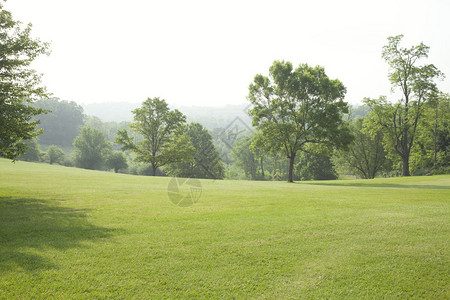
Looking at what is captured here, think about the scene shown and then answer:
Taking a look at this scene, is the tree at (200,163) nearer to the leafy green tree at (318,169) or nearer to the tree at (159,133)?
the tree at (159,133)

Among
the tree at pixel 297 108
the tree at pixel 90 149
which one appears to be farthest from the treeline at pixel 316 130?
the tree at pixel 90 149

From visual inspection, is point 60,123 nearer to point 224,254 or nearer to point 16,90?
point 16,90

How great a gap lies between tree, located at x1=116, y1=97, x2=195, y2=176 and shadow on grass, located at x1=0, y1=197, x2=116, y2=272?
39.1 meters

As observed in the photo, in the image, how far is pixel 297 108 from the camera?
36.9m

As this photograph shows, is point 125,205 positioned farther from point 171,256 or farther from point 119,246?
point 171,256

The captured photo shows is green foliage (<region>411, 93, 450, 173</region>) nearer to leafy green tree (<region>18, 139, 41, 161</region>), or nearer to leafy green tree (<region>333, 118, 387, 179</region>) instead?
leafy green tree (<region>333, 118, 387, 179</region>)

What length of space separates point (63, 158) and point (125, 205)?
104440mm

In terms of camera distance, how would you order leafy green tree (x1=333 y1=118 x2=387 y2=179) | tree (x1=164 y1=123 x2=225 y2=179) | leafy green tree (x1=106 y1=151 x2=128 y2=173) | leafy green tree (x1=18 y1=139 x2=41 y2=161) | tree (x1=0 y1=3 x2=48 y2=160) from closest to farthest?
tree (x1=0 y1=3 x2=48 y2=160), leafy green tree (x1=333 y1=118 x2=387 y2=179), tree (x1=164 y1=123 x2=225 y2=179), leafy green tree (x1=18 y1=139 x2=41 y2=161), leafy green tree (x1=106 y1=151 x2=128 y2=173)

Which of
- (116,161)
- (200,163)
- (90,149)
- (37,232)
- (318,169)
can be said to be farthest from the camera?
(90,149)

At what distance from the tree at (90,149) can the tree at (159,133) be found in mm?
43191

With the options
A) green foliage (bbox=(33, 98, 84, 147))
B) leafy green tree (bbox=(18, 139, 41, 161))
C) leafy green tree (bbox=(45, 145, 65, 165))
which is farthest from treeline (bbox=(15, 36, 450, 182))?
green foliage (bbox=(33, 98, 84, 147))

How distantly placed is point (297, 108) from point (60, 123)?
172 m

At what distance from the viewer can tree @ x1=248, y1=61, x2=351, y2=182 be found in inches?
1353

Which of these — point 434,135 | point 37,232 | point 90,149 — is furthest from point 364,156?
point 90,149
